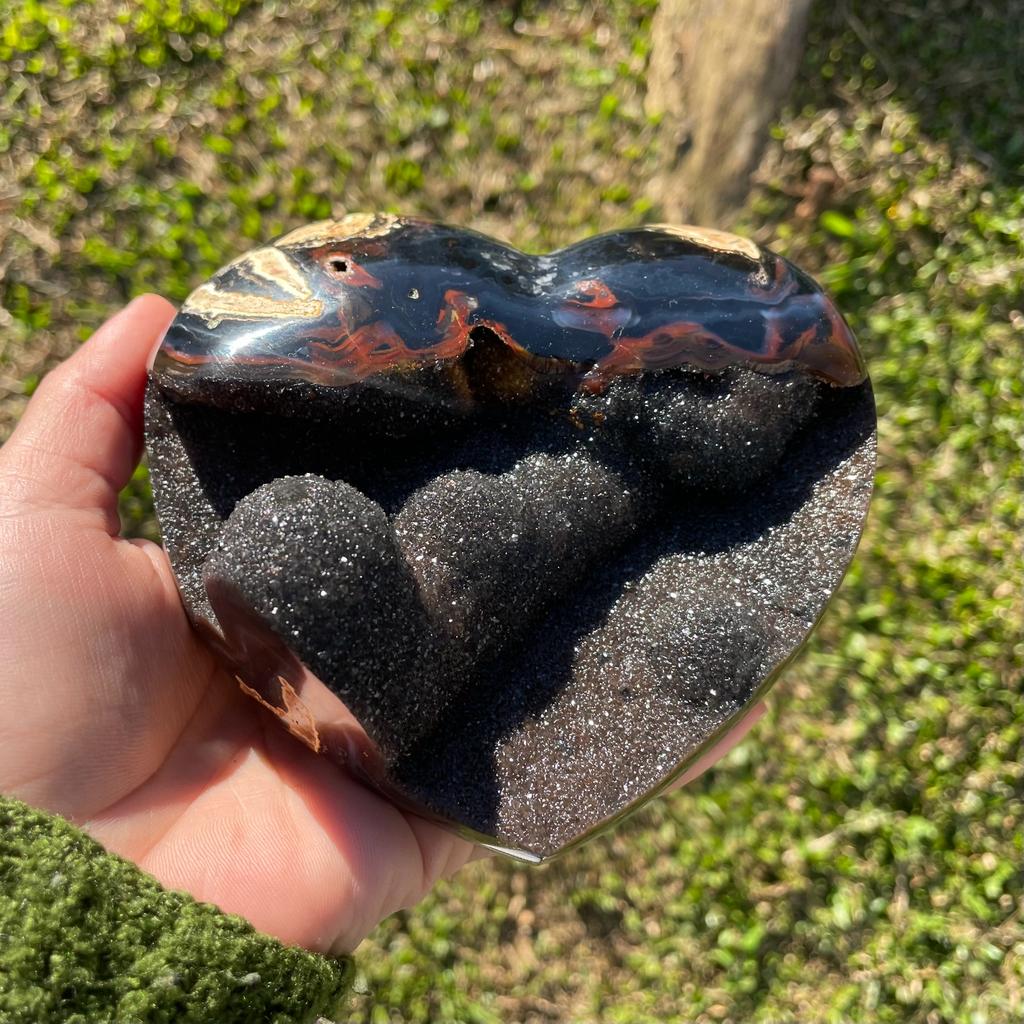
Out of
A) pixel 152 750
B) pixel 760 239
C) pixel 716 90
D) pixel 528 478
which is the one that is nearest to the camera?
pixel 528 478

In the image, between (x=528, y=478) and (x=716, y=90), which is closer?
(x=528, y=478)

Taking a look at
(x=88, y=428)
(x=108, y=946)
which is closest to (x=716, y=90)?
(x=88, y=428)

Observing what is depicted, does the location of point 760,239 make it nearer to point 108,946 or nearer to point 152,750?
point 152,750

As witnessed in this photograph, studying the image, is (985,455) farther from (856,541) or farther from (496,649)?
(496,649)

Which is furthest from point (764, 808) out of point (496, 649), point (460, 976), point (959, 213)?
point (959, 213)

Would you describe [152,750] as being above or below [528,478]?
below

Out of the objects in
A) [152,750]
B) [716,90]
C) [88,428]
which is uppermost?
[716,90]

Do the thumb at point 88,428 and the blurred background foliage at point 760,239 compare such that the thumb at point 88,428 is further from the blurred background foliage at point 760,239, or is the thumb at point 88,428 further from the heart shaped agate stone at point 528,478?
the blurred background foliage at point 760,239
